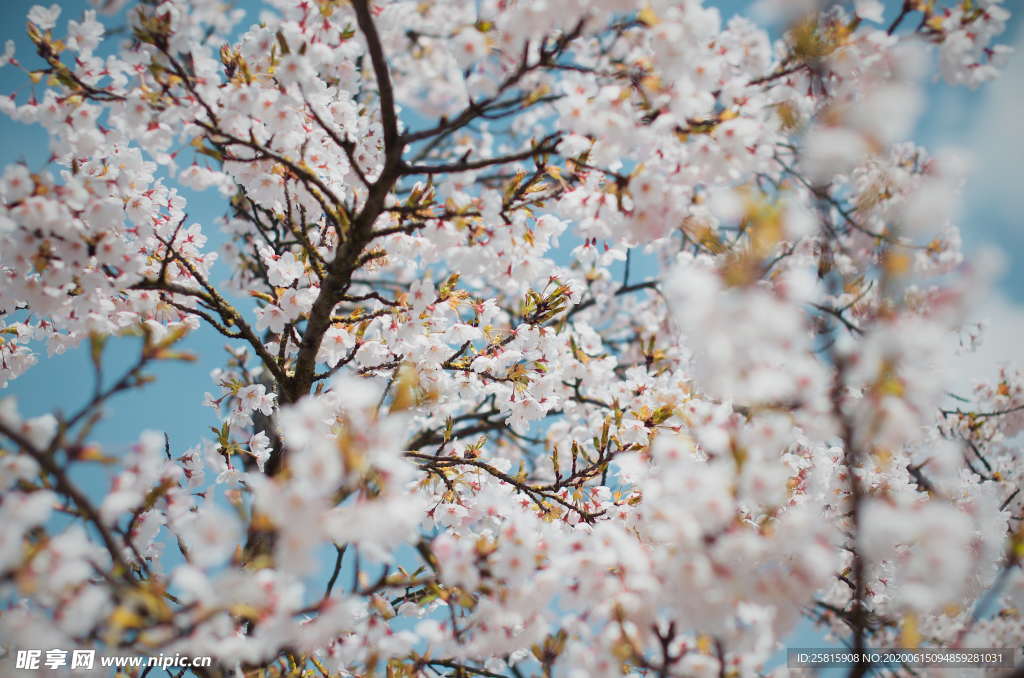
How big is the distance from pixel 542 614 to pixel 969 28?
3.09 m

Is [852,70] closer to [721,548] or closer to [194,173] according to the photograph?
[721,548]

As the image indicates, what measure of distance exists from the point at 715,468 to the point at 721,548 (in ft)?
0.78

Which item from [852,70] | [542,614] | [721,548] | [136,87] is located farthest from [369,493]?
[852,70]

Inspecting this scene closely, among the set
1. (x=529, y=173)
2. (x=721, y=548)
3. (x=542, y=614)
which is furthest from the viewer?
(x=529, y=173)

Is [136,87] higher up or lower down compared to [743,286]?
higher up

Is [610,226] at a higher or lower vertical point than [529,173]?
lower

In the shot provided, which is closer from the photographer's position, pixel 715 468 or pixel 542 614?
pixel 715 468

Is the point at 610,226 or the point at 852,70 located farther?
the point at 610,226

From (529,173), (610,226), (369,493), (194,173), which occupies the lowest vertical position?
(369,493)

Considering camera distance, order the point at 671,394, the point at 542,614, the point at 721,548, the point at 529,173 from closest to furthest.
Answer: the point at 721,548 < the point at 542,614 < the point at 529,173 < the point at 671,394

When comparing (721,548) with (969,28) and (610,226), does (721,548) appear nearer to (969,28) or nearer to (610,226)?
(610,226)

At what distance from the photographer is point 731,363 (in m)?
1.43

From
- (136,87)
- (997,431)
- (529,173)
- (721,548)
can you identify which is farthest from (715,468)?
(997,431)

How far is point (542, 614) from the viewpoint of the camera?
2096 millimetres
